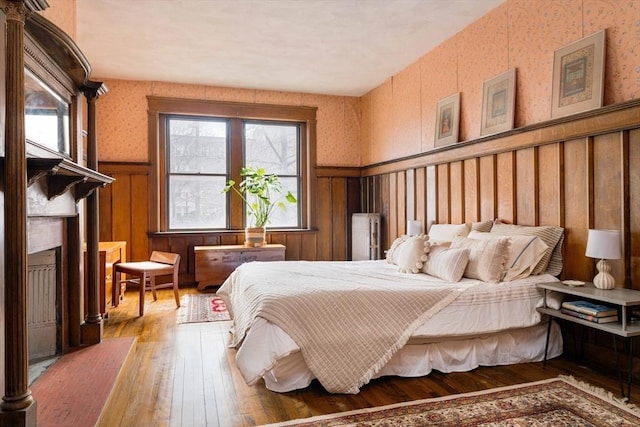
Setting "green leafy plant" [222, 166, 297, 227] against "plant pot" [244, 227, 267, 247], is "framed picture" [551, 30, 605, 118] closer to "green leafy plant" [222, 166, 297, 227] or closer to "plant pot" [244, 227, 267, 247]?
"green leafy plant" [222, 166, 297, 227]

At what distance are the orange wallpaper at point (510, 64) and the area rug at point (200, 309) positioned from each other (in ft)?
10.00

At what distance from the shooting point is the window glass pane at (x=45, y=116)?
7.34 feet

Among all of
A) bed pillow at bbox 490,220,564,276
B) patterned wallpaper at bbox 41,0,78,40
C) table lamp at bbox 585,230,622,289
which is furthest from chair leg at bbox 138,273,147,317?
table lamp at bbox 585,230,622,289

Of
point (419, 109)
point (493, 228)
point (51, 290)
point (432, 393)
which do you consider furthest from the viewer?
point (419, 109)

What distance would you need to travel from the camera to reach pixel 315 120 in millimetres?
6621

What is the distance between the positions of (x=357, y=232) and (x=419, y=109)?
209 centimetres

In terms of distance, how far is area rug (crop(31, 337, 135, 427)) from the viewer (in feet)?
6.54

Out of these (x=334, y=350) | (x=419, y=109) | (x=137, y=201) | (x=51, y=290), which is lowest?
(x=334, y=350)

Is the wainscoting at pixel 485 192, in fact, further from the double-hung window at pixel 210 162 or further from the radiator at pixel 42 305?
the radiator at pixel 42 305

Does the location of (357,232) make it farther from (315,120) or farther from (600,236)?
(600,236)

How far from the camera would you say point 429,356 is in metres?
2.79

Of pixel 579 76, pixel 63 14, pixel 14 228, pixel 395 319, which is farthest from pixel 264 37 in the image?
pixel 14 228

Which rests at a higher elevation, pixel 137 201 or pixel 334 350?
pixel 137 201

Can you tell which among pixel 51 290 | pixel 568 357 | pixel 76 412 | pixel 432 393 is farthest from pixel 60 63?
pixel 568 357
